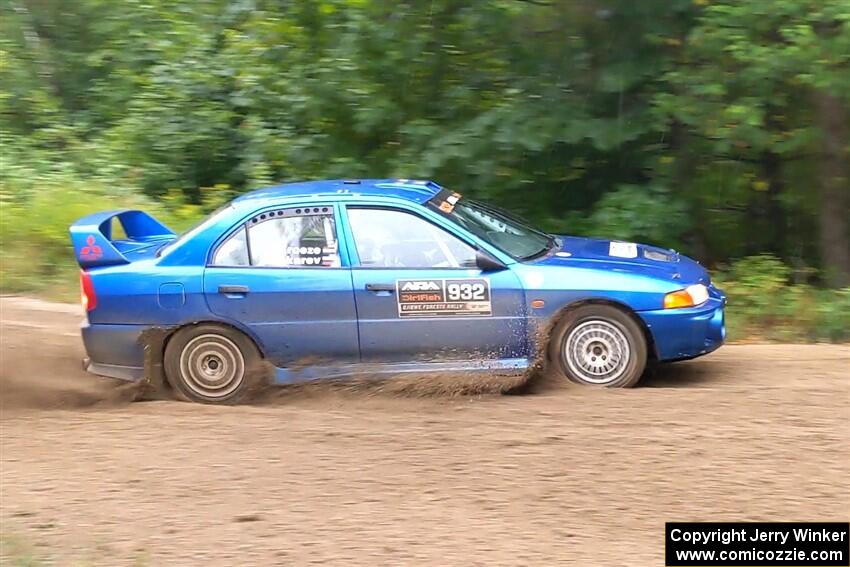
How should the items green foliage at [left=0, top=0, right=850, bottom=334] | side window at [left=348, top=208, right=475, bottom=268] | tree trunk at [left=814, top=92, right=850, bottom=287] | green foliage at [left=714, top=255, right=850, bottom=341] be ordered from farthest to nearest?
tree trunk at [left=814, top=92, right=850, bottom=287] < green foliage at [left=0, top=0, right=850, bottom=334] < green foliage at [left=714, top=255, right=850, bottom=341] < side window at [left=348, top=208, right=475, bottom=268]

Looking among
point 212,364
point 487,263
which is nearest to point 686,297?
point 487,263

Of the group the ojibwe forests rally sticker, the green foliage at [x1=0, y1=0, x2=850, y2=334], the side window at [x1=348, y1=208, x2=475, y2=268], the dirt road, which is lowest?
the dirt road

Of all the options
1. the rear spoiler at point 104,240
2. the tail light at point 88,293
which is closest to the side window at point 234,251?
the rear spoiler at point 104,240

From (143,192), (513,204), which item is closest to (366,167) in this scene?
(513,204)

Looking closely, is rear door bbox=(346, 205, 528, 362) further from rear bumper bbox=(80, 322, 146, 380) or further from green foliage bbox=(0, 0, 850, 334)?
green foliage bbox=(0, 0, 850, 334)

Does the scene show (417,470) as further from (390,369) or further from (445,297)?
(445,297)

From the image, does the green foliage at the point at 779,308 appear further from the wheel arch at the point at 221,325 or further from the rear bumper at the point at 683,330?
the wheel arch at the point at 221,325

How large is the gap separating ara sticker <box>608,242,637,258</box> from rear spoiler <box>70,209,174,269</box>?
11.7 ft

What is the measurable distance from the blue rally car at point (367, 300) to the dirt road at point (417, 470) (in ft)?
0.91

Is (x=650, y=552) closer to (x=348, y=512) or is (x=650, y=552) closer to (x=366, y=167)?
(x=348, y=512)

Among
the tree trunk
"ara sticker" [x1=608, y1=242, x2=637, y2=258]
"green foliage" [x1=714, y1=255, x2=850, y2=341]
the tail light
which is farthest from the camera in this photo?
the tree trunk

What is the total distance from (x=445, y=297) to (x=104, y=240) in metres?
2.52

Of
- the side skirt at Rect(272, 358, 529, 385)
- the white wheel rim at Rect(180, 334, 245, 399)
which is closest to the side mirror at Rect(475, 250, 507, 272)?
the side skirt at Rect(272, 358, 529, 385)

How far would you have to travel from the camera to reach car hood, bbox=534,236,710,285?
6.54 metres
